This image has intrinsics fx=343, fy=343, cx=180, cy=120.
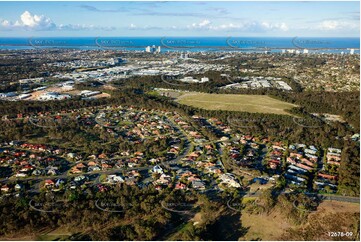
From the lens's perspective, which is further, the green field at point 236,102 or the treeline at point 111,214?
the green field at point 236,102

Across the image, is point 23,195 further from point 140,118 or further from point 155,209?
point 140,118

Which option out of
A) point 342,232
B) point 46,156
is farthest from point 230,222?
point 46,156

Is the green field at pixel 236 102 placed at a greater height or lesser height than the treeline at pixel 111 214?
greater

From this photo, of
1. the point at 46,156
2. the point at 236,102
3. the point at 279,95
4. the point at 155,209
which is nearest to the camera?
the point at 155,209

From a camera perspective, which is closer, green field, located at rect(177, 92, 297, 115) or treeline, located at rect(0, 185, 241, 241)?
treeline, located at rect(0, 185, 241, 241)

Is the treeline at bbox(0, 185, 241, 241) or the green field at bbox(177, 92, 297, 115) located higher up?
the green field at bbox(177, 92, 297, 115)

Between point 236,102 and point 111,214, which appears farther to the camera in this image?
point 236,102

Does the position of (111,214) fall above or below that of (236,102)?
below

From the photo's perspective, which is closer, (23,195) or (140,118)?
→ (23,195)
